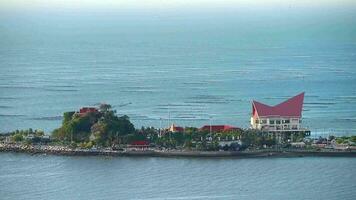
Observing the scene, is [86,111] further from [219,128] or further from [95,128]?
[219,128]

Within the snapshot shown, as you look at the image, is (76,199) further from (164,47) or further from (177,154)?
(164,47)

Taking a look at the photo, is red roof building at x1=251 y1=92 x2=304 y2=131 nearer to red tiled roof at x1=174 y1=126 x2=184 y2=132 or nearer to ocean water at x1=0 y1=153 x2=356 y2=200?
red tiled roof at x1=174 y1=126 x2=184 y2=132

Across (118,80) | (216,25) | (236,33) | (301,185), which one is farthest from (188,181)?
(216,25)

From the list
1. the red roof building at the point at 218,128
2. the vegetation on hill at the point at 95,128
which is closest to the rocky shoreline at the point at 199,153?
the vegetation on hill at the point at 95,128

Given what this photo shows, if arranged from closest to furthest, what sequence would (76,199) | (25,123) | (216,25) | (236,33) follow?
(76,199)
(25,123)
(236,33)
(216,25)

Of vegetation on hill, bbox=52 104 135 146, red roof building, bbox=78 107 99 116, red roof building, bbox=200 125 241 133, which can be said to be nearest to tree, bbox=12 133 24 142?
vegetation on hill, bbox=52 104 135 146

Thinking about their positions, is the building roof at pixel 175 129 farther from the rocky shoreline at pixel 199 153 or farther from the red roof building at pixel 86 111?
the red roof building at pixel 86 111

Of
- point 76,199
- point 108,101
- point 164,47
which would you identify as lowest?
point 76,199
